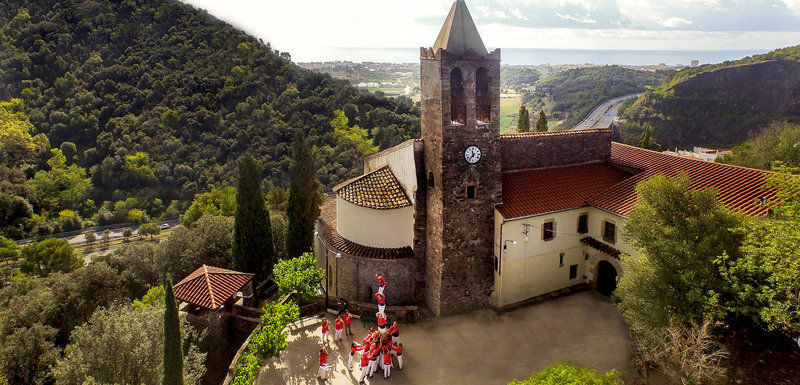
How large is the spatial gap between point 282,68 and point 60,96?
33839 mm

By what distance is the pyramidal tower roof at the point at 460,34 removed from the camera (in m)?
19.5

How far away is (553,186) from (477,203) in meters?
4.66

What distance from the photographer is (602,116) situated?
3027 inches

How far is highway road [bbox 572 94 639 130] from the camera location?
71019 mm

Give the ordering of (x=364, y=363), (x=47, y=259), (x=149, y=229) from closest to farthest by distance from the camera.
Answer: (x=364, y=363)
(x=47, y=259)
(x=149, y=229)

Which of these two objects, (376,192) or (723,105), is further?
(723,105)

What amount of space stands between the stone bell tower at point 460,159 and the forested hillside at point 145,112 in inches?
1466

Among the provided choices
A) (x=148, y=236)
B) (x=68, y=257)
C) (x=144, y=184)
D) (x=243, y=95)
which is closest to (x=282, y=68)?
(x=243, y=95)

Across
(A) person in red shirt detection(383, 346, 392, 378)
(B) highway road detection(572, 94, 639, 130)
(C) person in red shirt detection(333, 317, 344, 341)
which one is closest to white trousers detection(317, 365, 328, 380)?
(A) person in red shirt detection(383, 346, 392, 378)

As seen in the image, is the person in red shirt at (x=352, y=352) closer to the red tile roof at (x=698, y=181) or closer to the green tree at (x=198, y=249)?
the red tile roof at (x=698, y=181)

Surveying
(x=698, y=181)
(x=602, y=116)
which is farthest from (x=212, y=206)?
(x=602, y=116)

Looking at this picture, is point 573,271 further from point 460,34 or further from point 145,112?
point 145,112

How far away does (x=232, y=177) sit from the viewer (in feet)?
186

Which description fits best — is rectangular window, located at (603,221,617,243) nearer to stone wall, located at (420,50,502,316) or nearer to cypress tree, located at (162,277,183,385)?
stone wall, located at (420,50,502,316)
